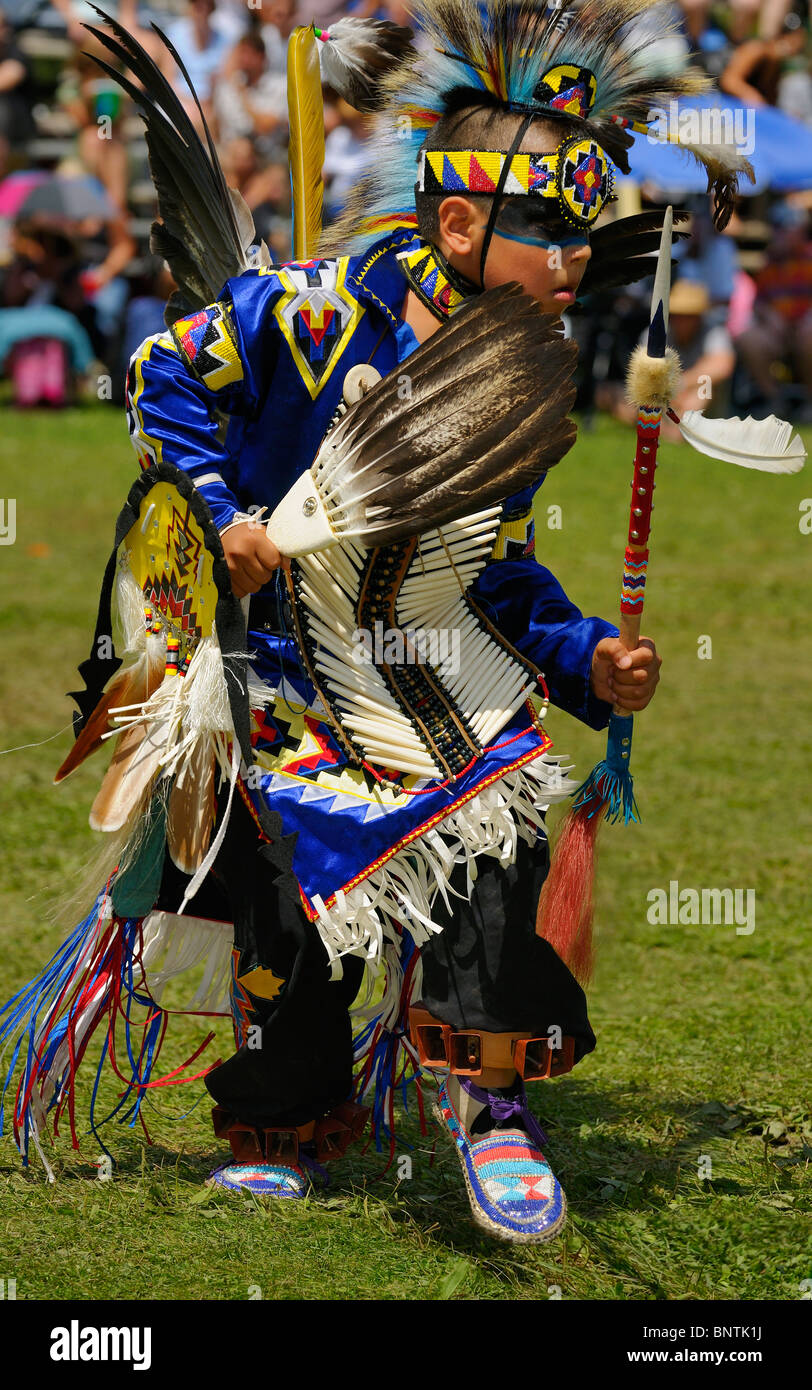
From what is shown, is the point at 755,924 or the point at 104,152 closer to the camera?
the point at 755,924

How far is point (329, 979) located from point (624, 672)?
68cm

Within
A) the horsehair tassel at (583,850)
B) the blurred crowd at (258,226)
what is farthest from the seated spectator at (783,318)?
the horsehair tassel at (583,850)

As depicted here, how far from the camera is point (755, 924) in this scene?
14.3 ft

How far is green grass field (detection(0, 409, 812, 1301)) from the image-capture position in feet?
8.89

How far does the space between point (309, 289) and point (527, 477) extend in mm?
447

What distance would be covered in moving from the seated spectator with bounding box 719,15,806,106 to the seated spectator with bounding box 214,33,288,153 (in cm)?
305

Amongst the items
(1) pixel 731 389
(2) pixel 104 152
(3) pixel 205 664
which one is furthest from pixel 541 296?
(2) pixel 104 152

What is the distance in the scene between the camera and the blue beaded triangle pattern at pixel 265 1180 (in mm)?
2954

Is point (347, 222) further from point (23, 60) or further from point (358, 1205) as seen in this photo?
point (23, 60)

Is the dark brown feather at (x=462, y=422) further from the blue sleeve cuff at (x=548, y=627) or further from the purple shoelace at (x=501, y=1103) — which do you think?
the purple shoelace at (x=501, y=1103)

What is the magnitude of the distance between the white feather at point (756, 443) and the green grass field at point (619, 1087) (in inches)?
48.8

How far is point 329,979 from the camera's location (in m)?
2.83

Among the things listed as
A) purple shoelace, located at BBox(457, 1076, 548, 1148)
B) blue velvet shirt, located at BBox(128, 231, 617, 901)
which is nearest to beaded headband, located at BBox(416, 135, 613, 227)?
blue velvet shirt, located at BBox(128, 231, 617, 901)

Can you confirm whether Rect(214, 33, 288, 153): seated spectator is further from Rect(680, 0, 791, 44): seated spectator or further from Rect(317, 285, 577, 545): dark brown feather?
Rect(317, 285, 577, 545): dark brown feather
